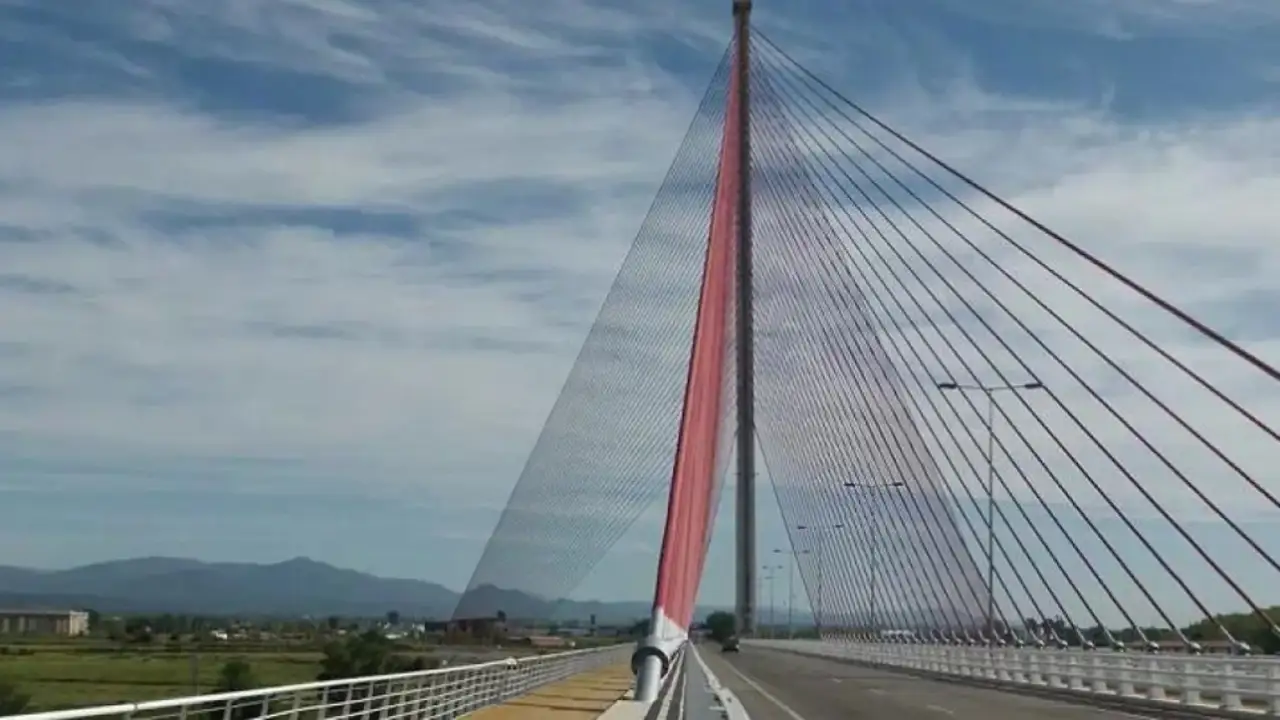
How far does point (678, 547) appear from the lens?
38531 millimetres

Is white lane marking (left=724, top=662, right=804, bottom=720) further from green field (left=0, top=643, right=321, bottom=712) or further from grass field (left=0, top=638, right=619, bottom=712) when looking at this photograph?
green field (left=0, top=643, right=321, bottom=712)

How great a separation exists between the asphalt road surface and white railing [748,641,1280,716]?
5.98 feet

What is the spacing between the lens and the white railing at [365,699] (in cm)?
1509

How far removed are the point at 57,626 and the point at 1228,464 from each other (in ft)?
322

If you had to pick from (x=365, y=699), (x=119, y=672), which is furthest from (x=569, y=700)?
(x=119, y=672)

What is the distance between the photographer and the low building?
359 ft

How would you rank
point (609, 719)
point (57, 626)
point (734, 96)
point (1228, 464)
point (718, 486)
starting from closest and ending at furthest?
point (1228, 464) < point (609, 719) < point (734, 96) < point (718, 486) < point (57, 626)

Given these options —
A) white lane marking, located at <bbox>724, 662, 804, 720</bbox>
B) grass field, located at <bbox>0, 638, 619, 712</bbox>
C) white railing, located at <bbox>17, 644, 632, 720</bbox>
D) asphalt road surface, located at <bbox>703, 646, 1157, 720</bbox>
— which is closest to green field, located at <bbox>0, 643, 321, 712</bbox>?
grass field, located at <bbox>0, 638, 619, 712</bbox>

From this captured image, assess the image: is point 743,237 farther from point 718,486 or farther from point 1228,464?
point 1228,464

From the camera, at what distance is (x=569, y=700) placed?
131 feet

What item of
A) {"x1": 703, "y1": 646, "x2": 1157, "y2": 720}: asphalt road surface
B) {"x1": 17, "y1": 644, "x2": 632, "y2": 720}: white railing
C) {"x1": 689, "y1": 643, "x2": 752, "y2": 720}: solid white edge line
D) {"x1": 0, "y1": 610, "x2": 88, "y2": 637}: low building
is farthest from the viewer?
{"x1": 0, "y1": 610, "x2": 88, "y2": 637}: low building

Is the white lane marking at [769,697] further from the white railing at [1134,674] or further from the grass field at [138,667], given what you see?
the grass field at [138,667]

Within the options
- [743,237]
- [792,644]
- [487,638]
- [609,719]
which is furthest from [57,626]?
[609,719]

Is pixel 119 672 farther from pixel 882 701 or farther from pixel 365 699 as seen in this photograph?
pixel 365 699
